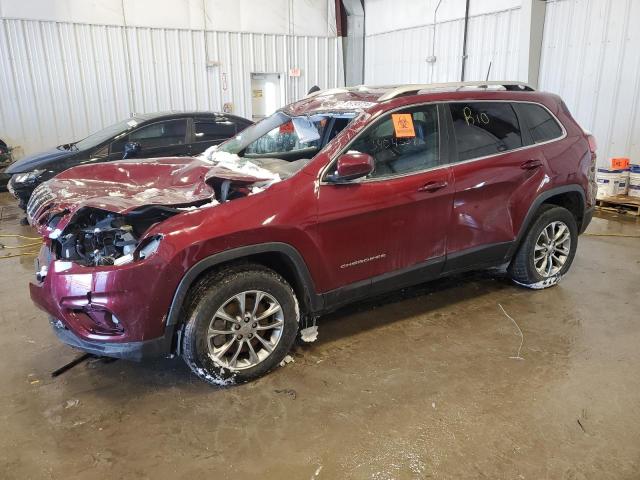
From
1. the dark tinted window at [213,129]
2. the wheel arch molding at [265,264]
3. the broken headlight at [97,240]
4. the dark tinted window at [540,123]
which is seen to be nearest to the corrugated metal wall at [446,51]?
the dark tinted window at [213,129]

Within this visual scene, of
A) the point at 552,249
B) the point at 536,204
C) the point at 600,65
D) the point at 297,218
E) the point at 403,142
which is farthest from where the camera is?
the point at 600,65

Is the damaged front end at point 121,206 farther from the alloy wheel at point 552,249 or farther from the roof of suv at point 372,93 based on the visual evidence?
the alloy wheel at point 552,249

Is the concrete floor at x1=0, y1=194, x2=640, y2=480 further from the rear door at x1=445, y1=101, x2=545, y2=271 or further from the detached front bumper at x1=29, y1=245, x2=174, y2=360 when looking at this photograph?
the rear door at x1=445, y1=101, x2=545, y2=271

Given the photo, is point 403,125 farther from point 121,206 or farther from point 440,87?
point 121,206

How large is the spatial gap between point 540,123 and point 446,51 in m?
7.26

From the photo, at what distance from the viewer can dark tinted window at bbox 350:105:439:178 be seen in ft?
10.7

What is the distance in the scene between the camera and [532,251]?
4.17 metres

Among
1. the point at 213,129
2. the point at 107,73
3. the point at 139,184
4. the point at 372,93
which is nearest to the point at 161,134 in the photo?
the point at 213,129

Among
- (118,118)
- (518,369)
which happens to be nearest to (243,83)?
(118,118)

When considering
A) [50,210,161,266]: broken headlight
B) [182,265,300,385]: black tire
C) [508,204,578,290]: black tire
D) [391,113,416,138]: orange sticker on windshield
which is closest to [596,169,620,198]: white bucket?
[508,204,578,290]: black tire

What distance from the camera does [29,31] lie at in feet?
32.1

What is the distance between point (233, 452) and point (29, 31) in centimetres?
1038

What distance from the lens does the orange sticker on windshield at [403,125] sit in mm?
3316

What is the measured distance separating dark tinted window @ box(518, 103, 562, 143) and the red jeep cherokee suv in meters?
0.01
